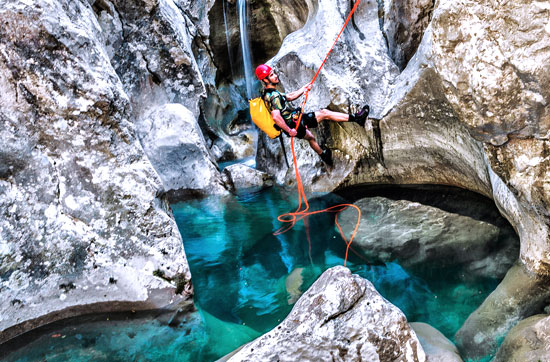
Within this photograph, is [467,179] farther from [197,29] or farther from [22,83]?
[197,29]

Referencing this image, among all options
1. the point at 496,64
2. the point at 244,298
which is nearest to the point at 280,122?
the point at 244,298

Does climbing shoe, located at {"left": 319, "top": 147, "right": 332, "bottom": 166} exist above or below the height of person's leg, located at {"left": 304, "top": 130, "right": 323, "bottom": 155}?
below

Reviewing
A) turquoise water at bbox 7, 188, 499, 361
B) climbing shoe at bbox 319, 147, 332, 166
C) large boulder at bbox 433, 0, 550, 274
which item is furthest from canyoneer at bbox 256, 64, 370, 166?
large boulder at bbox 433, 0, 550, 274

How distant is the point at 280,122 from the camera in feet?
22.2

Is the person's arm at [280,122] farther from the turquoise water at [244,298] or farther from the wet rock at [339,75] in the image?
the turquoise water at [244,298]

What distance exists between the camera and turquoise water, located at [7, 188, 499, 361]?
3633 millimetres

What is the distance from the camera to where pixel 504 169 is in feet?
10.1

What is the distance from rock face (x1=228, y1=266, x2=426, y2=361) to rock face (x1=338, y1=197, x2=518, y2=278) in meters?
1.94

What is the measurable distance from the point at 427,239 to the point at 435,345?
6.97 feet

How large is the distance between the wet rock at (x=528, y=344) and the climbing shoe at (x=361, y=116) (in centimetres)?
406

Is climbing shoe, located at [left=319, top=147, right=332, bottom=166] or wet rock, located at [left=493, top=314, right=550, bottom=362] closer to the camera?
wet rock, located at [left=493, top=314, right=550, bottom=362]

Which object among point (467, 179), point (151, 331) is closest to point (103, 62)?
point (151, 331)

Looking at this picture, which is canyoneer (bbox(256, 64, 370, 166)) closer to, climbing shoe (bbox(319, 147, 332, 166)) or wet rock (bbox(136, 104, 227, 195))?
climbing shoe (bbox(319, 147, 332, 166))

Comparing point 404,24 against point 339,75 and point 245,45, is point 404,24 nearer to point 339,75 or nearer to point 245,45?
point 339,75
